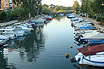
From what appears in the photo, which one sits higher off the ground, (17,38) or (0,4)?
(0,4)

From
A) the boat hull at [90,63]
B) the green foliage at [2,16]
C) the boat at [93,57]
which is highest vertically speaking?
the green foliage at [2,16]

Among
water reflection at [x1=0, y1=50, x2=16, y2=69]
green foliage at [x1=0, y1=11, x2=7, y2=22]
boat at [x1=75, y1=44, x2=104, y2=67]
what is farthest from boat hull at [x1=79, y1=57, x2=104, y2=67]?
green foliage at [x1=0, y1=11, x2=7, y2=22]

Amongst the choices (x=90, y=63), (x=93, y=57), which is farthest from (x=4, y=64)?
(x=93, y=57)

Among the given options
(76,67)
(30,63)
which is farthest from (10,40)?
(76,67)

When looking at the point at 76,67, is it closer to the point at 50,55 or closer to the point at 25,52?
the point at 50,55

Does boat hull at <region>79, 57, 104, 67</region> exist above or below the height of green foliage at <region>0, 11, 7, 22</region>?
below

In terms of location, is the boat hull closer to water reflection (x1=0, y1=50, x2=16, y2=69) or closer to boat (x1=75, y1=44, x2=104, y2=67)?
boat (x1=75, y1=44, x2=104, y2=67)

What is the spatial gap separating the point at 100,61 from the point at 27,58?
11556mm

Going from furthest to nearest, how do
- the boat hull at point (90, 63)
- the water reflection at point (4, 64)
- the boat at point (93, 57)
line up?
the water reflection at point (4, 64) → the boat at point (93, 57) → the boat hull at point (90, 63)

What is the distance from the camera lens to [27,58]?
24.1m

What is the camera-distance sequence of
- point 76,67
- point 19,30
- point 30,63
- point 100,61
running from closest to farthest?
point 100,61
point 76,67
point 30,63
point 19,30

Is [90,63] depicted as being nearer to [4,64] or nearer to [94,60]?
[94,60]

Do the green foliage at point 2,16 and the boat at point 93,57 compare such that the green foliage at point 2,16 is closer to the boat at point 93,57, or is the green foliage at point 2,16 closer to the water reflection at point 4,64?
the water reflection at point 4,64

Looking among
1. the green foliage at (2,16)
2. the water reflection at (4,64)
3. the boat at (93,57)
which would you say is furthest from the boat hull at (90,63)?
the green foliage at (2,16)
